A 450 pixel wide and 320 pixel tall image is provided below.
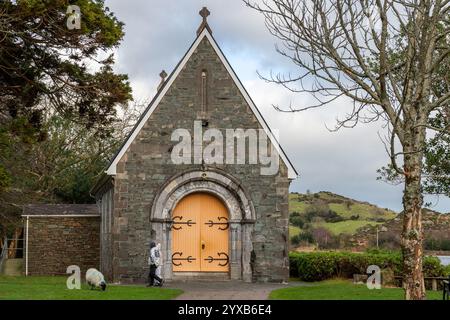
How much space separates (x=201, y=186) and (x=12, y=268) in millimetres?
14249

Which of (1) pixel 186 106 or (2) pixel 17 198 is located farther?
(2) pixel 17 198

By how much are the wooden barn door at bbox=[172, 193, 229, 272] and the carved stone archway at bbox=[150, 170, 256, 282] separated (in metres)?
0.31

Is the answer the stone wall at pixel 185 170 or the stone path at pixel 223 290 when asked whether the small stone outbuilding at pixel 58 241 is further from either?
the stone path at pixel 223 290

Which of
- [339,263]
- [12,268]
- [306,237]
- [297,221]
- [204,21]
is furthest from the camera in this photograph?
[297,221]

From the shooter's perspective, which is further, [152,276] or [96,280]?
[152,276]

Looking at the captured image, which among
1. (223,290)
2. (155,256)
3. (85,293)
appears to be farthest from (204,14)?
(85,293)

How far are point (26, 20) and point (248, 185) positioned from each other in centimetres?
948

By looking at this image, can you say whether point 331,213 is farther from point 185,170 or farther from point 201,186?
point 185,170

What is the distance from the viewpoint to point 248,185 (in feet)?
85.4

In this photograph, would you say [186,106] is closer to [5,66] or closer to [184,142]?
[184,142]

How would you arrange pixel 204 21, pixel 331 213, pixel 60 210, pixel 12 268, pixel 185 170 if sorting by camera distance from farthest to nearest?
pixel 331 213
pixel 12 268
pixel 60 210
pixel 204 21
pixel 185 170

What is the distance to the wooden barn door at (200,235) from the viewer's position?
25891mm

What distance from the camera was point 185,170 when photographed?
84.4 feet

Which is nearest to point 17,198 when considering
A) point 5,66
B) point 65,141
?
point 65,141
